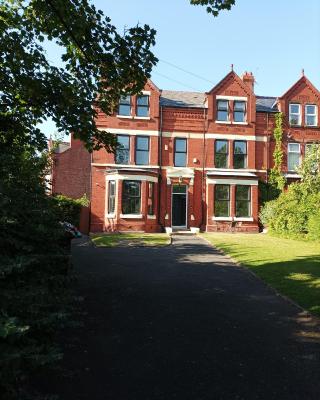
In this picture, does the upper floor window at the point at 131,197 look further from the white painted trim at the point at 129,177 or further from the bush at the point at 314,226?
the bush at the point at 314,226

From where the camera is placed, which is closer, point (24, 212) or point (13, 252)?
point (13, 252)

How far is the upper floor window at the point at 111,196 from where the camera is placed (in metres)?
27.3

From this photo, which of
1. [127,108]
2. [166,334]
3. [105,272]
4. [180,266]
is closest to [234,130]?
[127,108]

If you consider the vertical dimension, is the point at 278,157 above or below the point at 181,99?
below

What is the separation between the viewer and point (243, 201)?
28.5 m

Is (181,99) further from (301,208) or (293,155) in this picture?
Answer: (301,208)

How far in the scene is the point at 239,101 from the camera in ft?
97.0

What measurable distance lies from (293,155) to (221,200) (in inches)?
246

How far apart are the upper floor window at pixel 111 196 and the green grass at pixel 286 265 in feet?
28.7

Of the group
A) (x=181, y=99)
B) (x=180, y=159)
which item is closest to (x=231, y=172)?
(x=180, y=159)

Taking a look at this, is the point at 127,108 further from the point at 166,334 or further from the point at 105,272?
the point at 166,334

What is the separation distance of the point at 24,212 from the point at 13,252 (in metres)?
0.68

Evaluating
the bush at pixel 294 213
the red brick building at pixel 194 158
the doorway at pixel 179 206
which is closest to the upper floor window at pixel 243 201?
the red brick building at pixel 194 158

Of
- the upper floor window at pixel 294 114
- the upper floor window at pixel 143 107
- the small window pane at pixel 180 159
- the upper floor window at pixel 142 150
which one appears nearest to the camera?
the upper floor window at pixel 142 150
